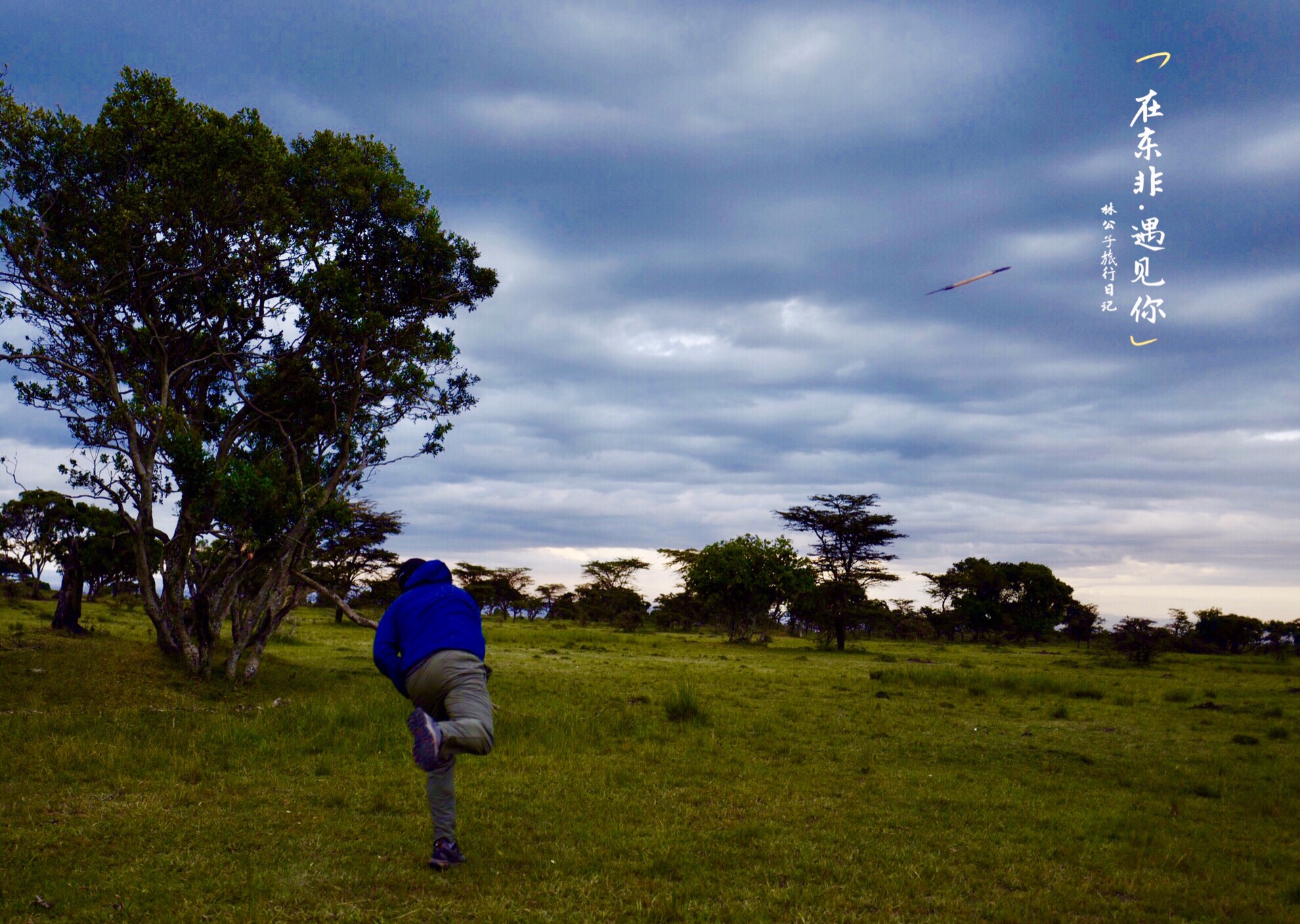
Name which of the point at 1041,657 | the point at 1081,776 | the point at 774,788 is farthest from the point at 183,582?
the point at 1041,657

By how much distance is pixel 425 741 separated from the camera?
5.97 metres

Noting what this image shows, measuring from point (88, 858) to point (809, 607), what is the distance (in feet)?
160

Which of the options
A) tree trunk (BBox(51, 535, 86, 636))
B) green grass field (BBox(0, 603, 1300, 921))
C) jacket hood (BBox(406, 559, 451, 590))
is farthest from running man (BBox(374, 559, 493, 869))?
tree trunk (BBox(51, 535, 86, 636))

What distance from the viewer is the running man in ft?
20.0

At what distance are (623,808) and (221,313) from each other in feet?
50.8

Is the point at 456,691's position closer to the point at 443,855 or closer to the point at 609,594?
the point at 443,855

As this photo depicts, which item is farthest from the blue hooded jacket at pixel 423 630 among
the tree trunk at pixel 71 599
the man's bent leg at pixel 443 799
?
the tree trunk at pixel 71 599

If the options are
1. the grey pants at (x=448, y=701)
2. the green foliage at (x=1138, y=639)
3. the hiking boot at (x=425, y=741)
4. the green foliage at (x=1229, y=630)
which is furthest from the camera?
the green foliage at (x=1229, y=630)

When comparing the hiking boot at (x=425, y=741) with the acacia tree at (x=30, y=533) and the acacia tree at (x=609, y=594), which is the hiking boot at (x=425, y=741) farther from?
the acacia tree at (x=609, y=594)

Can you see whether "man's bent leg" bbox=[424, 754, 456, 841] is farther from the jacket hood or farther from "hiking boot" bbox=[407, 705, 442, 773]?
the jacket hood

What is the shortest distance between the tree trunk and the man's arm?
1792 centimetres

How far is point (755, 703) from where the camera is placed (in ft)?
61.8

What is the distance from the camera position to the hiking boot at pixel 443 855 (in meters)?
6.53

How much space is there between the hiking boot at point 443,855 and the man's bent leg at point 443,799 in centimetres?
4
